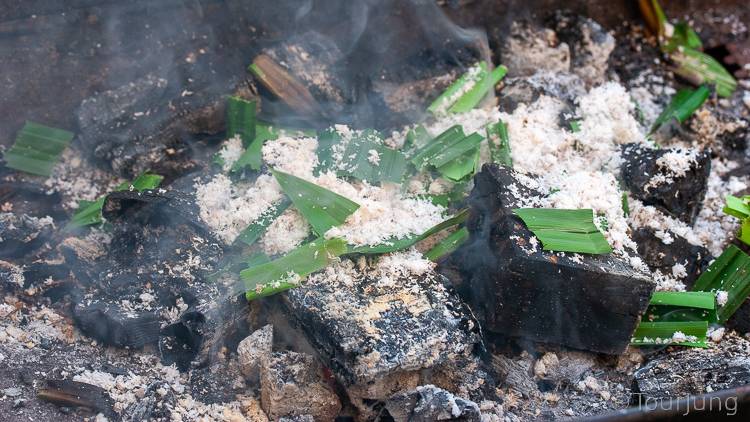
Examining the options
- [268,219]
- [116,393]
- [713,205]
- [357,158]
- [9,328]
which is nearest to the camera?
[116,393]

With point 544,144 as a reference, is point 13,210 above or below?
below

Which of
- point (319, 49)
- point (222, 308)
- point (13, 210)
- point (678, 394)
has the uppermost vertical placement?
point (319, 49)

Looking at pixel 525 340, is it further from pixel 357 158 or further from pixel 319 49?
pixel 319 49

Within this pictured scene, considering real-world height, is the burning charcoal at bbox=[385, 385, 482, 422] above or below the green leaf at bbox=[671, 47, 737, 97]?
below

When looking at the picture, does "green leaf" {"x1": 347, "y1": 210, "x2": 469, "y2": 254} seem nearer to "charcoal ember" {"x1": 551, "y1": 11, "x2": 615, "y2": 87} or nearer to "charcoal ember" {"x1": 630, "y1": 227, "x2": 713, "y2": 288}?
"charcoal ember" {"x1": 630, "y1": 227, "x2": 713, "y2": 288}

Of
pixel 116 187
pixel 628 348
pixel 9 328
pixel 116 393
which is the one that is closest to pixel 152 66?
pixel 116 187

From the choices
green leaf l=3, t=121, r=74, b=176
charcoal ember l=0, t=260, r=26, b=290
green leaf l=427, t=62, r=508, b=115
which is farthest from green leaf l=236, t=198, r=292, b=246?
green leaf l=3, t=121, r=74, b=176

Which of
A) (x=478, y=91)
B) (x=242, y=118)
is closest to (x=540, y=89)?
(x=478, y=91)
